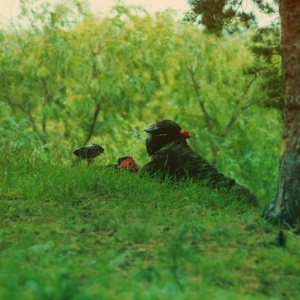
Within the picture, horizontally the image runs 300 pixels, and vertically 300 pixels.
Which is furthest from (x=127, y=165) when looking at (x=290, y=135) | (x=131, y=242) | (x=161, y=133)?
(x=131, y=242)

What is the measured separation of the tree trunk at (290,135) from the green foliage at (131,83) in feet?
62.3

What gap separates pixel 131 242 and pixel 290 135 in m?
2.16

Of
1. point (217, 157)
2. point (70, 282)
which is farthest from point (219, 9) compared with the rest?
point (217, 157)

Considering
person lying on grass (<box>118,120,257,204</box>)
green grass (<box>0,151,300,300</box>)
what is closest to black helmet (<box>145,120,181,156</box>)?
person lying on grass (<box>118,120,257,204</box>)

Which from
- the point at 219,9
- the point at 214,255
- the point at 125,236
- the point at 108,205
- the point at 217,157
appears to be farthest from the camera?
the point at 217,157

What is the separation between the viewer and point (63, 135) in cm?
2709

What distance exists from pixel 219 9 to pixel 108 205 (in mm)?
4055

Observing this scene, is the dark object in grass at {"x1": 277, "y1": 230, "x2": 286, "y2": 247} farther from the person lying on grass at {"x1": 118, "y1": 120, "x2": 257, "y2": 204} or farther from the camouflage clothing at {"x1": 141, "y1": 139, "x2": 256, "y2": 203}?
the camouflage clothing at {"x1": 141, "y1": 139, "x2": 256, "y2": 203}

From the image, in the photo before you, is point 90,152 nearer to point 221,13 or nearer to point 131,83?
point 221,13

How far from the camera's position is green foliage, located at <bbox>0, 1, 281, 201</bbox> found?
87.5 feet

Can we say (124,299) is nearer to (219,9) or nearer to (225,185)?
(225,185)

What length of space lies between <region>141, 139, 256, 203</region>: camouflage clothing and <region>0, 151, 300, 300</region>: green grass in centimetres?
50

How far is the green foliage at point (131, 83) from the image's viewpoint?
1050 inches

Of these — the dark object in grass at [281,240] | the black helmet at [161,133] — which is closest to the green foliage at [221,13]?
the black helmet at [161,133]
